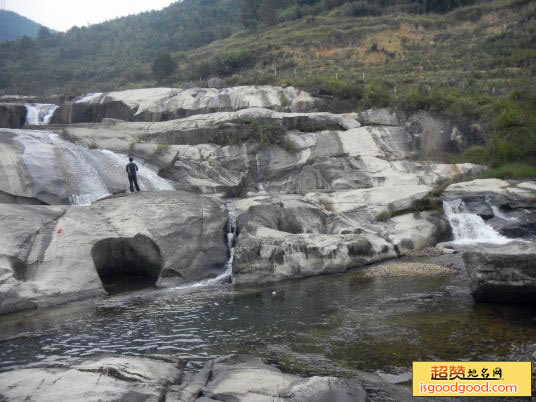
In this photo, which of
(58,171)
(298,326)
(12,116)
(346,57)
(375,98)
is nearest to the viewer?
(298,326)

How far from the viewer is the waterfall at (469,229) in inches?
844

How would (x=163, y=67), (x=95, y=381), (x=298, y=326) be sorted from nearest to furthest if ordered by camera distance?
(x=95, y=381) → (x=298, y=326) → (x=163, y=67)

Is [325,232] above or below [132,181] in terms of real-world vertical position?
below

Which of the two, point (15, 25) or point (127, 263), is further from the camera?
point (15, 25)

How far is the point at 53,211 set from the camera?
19.3 meters

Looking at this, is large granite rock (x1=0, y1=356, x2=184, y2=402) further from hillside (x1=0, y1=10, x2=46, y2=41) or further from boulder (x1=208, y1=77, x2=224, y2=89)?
hillside (x1=0, y1=10, x2=46, y2=41)

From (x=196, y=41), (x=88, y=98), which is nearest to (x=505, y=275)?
(x=88, y=98)

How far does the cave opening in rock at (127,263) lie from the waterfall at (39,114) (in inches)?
764

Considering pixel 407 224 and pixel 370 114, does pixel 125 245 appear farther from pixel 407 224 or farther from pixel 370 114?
pixel 370 114

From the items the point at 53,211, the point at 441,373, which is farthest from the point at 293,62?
the point at 441,373

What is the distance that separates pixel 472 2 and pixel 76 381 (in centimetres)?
7230

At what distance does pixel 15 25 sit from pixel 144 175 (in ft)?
637

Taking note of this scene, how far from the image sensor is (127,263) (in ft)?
65.5

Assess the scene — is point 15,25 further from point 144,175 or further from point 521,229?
point 521,229
